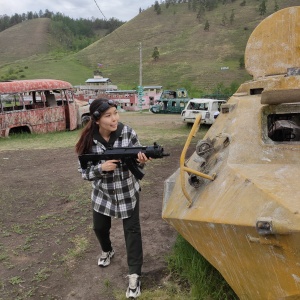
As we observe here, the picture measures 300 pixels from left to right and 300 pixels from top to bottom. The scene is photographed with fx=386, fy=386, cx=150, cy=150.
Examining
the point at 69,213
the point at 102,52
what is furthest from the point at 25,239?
the point at 102,52

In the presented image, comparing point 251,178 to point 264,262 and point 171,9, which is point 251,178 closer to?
point 264,262

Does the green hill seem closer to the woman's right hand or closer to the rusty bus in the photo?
the rusty bus

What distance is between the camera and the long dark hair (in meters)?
3.14

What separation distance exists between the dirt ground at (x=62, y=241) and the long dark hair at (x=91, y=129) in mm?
1297

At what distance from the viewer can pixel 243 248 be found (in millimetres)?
2281

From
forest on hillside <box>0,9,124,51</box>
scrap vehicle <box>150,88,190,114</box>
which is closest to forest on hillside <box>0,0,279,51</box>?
forest on hillside <box>0,9,124,51</box>

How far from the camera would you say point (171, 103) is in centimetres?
2384

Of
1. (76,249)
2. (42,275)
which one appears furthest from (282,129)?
(42,275)

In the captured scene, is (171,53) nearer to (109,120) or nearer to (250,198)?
(109,120)

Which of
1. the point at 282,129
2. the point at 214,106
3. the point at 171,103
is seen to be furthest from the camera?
the point at 171,103

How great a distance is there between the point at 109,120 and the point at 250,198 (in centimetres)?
135

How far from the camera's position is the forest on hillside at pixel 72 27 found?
95312 millimetres

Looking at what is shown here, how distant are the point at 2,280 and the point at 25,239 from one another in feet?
3.12

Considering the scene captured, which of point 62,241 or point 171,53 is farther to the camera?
point 171,53
